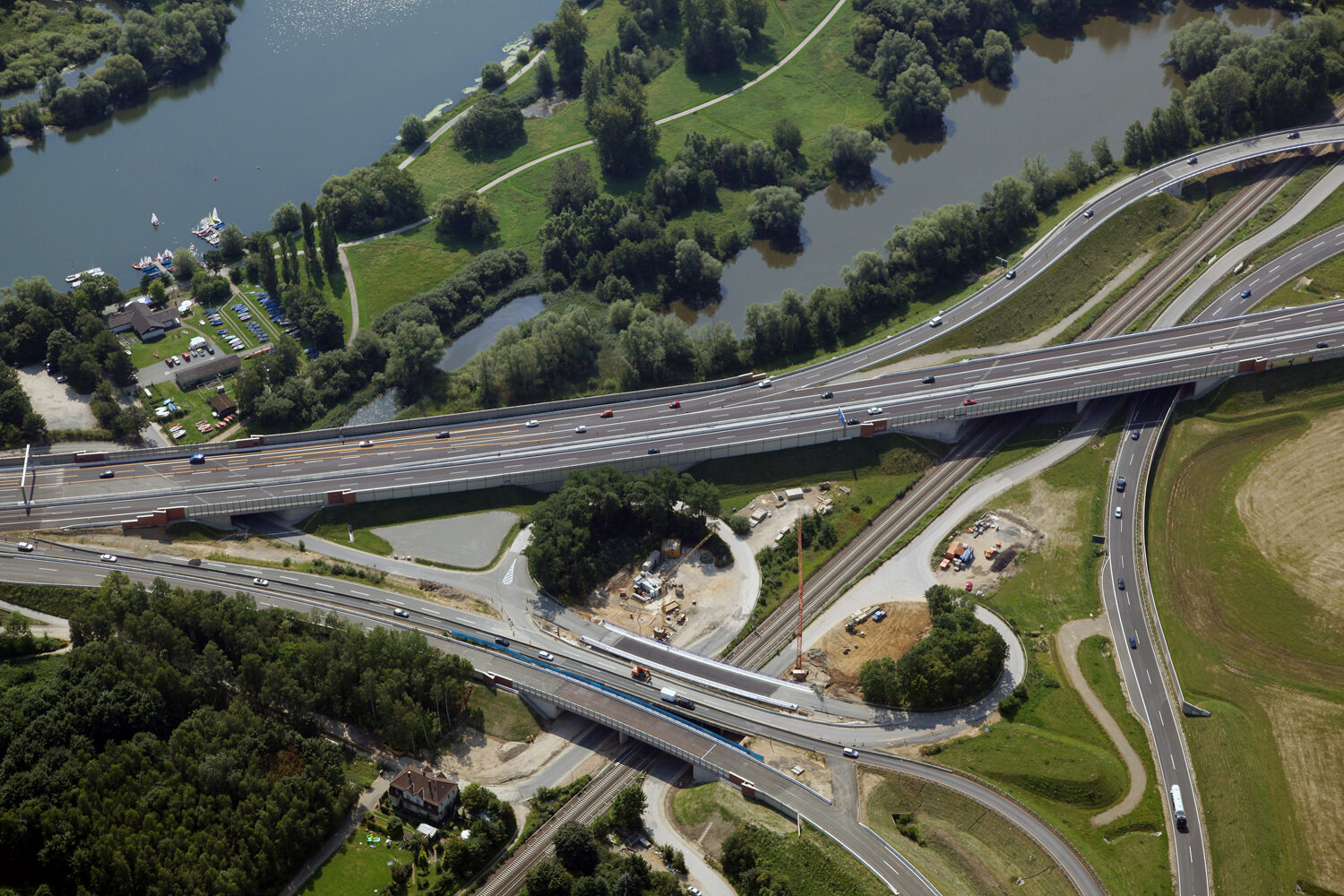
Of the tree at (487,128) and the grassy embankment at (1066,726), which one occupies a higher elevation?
the tree at (487,128)

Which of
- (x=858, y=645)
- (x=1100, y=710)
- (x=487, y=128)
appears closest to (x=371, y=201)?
(x=487, y=128)

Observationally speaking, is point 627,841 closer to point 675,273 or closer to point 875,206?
point 675,273

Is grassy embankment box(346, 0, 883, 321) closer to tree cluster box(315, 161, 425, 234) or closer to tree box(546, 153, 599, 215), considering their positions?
tree cluster box(315, 161, 425, 234)

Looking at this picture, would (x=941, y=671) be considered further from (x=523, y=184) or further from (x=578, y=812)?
(x=523, y=184)

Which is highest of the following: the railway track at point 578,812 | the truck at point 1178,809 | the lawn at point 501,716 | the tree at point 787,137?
the tree at point 787,137

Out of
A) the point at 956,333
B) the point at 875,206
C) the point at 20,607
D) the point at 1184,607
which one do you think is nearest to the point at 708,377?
the point at 956,333

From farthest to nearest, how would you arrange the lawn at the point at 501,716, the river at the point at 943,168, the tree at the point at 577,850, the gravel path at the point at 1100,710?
1. the river at the point at 943,168
2. the lawn at the point at 501,716
3. the gravel path at the point at 1100,710
4. the tree at the point at 577,850

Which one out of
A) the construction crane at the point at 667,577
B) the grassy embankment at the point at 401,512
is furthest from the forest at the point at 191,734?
the construction crane at the point at 667,577

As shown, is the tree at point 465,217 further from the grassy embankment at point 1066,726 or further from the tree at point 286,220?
the grassy embankment at point 1066,726
